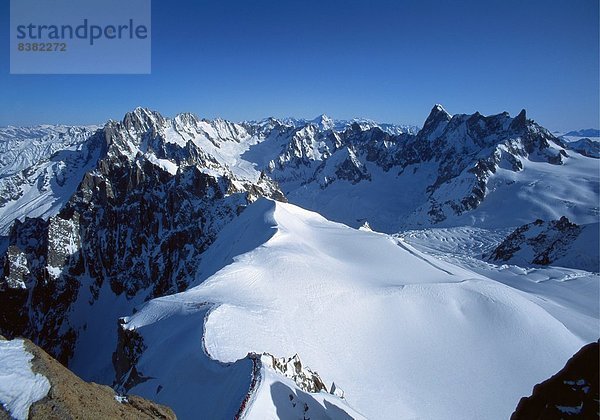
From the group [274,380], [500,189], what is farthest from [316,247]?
[500,189]

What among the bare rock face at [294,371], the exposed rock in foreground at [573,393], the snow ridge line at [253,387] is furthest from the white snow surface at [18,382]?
the exposed rock in foreground at [573,393]

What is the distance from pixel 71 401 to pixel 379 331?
2082cm

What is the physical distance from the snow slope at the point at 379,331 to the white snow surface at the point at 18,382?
7.28m

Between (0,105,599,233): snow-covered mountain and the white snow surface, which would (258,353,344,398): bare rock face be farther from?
(0,105,599,233): snow-covered mountain

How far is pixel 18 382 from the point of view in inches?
310

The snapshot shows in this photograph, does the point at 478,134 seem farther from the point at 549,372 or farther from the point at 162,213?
the point at 549,372

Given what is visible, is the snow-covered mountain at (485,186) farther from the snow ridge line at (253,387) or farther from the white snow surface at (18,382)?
the white snow surface at (18,382)

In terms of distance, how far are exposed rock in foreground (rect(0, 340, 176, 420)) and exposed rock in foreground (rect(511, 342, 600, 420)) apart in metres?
11.7

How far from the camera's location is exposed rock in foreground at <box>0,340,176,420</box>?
767 cm

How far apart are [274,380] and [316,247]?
2781 cm

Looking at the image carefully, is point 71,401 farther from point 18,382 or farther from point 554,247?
point 554,247

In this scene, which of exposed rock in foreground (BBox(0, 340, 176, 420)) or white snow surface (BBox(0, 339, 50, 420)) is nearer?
white snow surface (BBox(0, 339, 50, 420))

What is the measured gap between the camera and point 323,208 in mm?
187625

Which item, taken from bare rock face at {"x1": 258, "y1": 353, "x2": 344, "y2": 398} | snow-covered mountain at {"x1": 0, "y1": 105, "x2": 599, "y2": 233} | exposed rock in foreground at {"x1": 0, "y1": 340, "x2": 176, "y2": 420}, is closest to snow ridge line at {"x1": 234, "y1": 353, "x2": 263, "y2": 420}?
bare rock face at {"x1": 258, "y1": 353, "x2": 344, "y2": 398}
